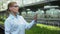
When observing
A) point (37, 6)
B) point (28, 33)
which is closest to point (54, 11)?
point (37, 6)

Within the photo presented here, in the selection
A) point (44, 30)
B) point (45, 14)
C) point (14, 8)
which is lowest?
point (44, 30)

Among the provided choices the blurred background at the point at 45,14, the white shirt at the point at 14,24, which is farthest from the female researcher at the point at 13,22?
the blurred background at the point at 45,14

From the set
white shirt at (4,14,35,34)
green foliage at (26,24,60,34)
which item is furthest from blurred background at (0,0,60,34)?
white shirt at (4,14,35,34)

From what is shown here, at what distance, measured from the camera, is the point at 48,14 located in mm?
4301

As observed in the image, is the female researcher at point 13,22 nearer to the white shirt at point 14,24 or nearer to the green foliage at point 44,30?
the white shirt at point 14,24

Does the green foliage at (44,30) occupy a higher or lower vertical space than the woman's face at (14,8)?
lower

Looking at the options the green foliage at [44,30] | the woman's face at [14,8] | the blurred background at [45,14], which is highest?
the woman's face at [14,8]

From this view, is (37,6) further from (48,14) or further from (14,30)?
(14,30)

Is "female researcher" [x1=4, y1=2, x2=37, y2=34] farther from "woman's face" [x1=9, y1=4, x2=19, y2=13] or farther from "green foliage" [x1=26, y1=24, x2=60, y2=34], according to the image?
"green foliage" [x1=26, y1=24, x2=60, y2=34]

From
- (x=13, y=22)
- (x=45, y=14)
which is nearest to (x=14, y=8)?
(x=13, y=22)

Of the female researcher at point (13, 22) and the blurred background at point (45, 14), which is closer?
the female researcher at point (13, 22)

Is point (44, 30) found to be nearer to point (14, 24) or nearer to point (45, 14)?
point (45, 14)

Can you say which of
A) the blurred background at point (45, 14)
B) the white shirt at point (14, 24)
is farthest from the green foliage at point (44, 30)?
the white shirt at point (14, 24)

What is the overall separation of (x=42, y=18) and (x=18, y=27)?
1.51 meters
